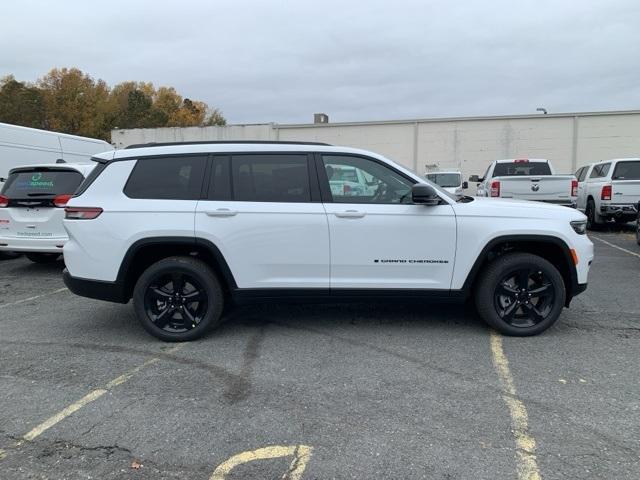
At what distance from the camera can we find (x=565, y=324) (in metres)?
5.59

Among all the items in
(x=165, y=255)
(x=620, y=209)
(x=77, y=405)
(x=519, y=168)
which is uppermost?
(x=519, y=168)

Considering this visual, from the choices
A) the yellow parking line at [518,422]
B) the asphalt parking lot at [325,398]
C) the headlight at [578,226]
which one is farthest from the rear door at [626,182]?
the yellow parking line at [518,422]

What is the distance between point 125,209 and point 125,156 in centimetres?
55

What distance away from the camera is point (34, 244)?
27.2 feet

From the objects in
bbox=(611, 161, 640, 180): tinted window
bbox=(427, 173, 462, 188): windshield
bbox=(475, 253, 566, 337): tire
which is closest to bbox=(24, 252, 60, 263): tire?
bbox=(475, 253, 566, 337): tire

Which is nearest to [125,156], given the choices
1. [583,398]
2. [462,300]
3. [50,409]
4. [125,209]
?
[125,209]

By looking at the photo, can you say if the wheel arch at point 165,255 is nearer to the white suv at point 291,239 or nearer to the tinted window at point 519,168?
the white suv at point 291,239

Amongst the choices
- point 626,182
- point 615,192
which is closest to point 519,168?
point 615,192

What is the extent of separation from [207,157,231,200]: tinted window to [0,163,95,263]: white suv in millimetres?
4158

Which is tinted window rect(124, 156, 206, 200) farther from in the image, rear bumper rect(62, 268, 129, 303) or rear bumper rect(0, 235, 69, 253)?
rear bumper rect(0, 235, 69, 253)

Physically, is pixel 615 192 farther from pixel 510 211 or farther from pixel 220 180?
pixel 220 180

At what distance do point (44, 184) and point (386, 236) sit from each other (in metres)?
6.02

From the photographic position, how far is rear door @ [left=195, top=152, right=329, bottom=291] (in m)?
4.98

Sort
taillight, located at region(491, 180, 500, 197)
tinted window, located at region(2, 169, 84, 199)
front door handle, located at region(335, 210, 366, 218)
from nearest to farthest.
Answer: front door handle, located at region(335, 210, 366, 218) → tinted window, located at region(2, 169, 84, 199) → taillight, located at region(491, 180, 500, 197)
